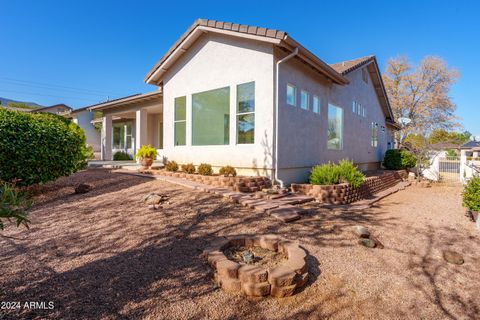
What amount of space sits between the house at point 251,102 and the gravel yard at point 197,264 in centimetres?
265

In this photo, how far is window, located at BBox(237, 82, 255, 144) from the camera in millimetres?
8555

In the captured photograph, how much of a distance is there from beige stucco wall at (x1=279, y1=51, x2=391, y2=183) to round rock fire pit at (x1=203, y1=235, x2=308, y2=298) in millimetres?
4428

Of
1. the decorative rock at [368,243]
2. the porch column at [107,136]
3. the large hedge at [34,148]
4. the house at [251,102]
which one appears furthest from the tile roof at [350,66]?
the porch column at [107,136]

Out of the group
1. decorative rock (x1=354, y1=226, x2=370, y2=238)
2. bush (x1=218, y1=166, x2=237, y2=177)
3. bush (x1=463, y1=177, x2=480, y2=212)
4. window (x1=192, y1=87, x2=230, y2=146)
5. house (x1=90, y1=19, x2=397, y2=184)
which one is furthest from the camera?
window (x1=192, y1=87, x2=230, y2=146)

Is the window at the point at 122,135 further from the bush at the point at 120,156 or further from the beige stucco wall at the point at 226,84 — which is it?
the beige stucco wall at the point at 226,84

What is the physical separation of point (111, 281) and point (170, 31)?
1899 centimetres

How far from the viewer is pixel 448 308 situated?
3.21 meters

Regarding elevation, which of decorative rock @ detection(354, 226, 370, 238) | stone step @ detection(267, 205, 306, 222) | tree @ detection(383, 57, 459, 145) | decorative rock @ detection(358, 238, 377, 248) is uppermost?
tree @ detection(383, 57, 459, 145)

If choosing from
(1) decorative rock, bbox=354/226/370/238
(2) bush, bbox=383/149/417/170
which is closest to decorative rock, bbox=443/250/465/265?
(1) decorative rock, bbox=354/226/370/238

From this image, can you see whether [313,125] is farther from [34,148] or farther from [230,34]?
[34,148]

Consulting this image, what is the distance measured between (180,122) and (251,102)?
3.65m

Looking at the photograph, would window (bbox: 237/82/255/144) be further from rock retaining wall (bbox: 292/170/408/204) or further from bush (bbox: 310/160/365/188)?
bush (bbox: 310/160/365/188)

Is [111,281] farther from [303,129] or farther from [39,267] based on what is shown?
[303,129]

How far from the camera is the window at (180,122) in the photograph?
35.2 ft
